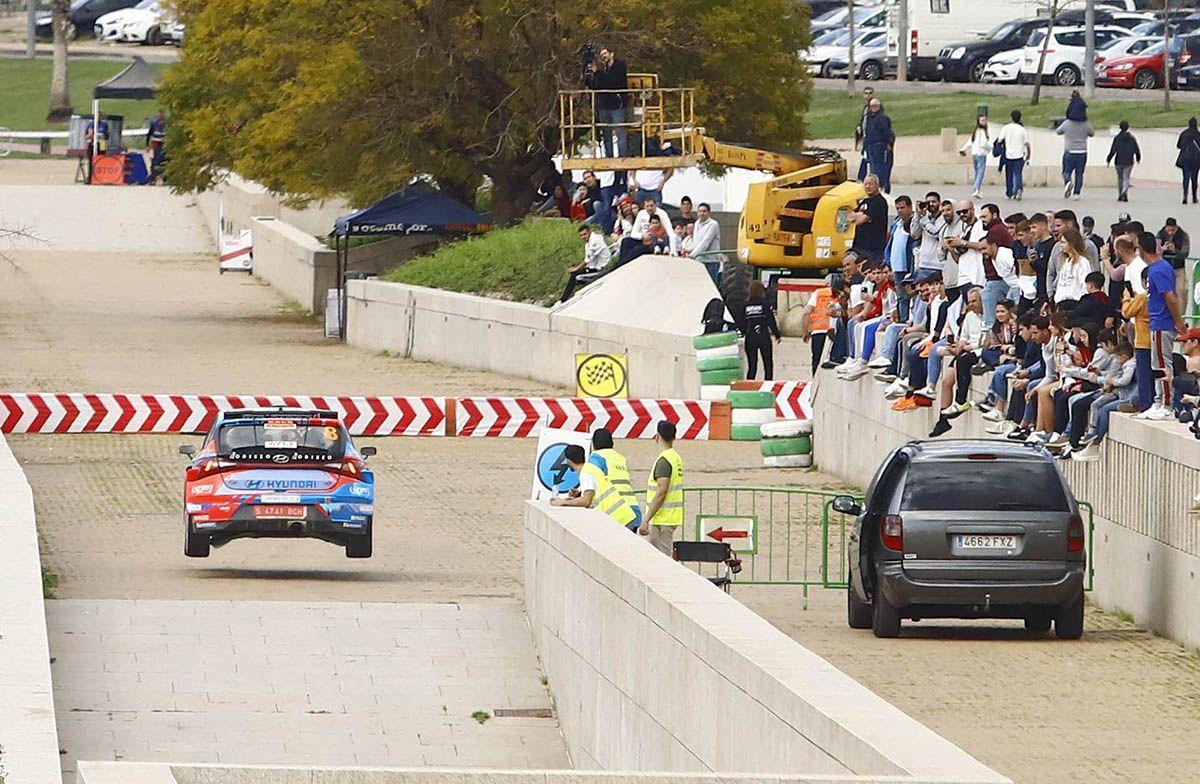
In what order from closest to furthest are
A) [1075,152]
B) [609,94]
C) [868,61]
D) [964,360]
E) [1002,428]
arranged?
[1002,428], [964,360], [609,94], [1075,152], [868,61]

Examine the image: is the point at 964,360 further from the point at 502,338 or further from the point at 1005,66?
the point at 1005,66

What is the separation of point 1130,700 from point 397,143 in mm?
33162

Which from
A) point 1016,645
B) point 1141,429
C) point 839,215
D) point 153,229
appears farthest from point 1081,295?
point 153,229

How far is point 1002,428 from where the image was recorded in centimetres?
2202

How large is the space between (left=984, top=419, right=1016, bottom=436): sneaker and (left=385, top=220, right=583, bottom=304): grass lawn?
20.7 metres

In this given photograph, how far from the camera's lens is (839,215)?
39.1 m

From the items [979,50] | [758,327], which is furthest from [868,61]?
[758,327]

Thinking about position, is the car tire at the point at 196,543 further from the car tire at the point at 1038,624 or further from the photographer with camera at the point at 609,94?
the photographer with camera at the point at 609,94

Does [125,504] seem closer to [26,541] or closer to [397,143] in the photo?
[26,541]

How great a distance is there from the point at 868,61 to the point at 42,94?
35.3 metres

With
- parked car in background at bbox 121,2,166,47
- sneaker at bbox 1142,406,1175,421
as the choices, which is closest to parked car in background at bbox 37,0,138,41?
parked car in background at bbox 121,2,166,47

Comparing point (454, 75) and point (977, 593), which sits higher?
point (454, 75)

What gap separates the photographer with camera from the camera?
4112 centimetres

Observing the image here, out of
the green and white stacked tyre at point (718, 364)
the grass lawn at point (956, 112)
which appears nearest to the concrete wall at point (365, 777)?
the green and white stacked tyre at point (718, 364)
